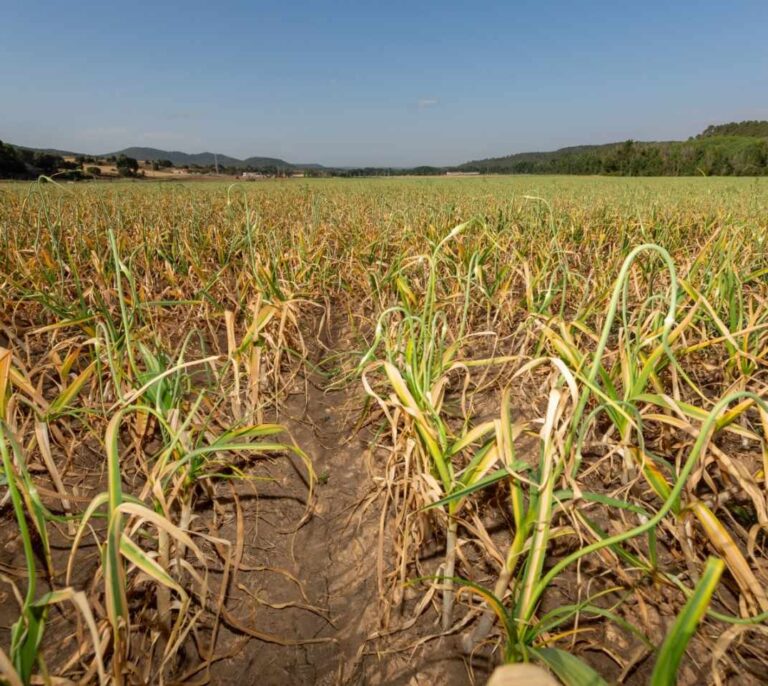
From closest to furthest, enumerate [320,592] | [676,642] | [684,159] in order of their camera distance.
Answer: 1. [676,642]
2. [320,592]
3. [684,159]

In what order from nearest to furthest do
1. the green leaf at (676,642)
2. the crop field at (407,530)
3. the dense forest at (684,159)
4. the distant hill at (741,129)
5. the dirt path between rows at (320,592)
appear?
the green leaf at (676,642), the crop field at (407,530), the dirt path between rows at (320,592), the dense forest at (684,159), the distant hill at (741,129)

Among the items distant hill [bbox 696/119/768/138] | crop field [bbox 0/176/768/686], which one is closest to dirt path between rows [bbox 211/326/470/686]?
crop field [bbox 0/176/768/686]

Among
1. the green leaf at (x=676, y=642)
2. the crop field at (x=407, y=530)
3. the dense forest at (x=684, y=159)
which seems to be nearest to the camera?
the green leaf at (x=676, y=642)

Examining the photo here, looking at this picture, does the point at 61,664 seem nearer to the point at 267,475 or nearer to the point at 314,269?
the point at 267,475

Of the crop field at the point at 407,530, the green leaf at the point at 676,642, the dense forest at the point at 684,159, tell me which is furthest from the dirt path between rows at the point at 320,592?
the dense forest at the point at 684,159

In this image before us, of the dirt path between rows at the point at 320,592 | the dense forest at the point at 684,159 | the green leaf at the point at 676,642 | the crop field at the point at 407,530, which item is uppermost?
the dense forest at the point at 684,159

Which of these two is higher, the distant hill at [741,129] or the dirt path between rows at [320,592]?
the distant hill at [741,129]

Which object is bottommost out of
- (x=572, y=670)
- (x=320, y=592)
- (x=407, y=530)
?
(x=320, y=592)

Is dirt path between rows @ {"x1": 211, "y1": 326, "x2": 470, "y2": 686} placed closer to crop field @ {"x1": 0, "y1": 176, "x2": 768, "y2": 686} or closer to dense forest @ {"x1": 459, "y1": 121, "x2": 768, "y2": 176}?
crop field @ {"x1": 0, "y1": 176, "x2": 768, "y2": 686}

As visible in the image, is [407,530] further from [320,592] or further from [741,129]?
[741,129]

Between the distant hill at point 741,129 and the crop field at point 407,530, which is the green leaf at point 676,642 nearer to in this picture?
the crop field at point 407,530

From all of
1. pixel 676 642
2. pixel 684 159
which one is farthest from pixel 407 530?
pixel 684 159

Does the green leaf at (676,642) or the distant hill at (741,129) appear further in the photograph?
the distant hill at (741,129)

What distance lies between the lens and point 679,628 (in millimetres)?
498
